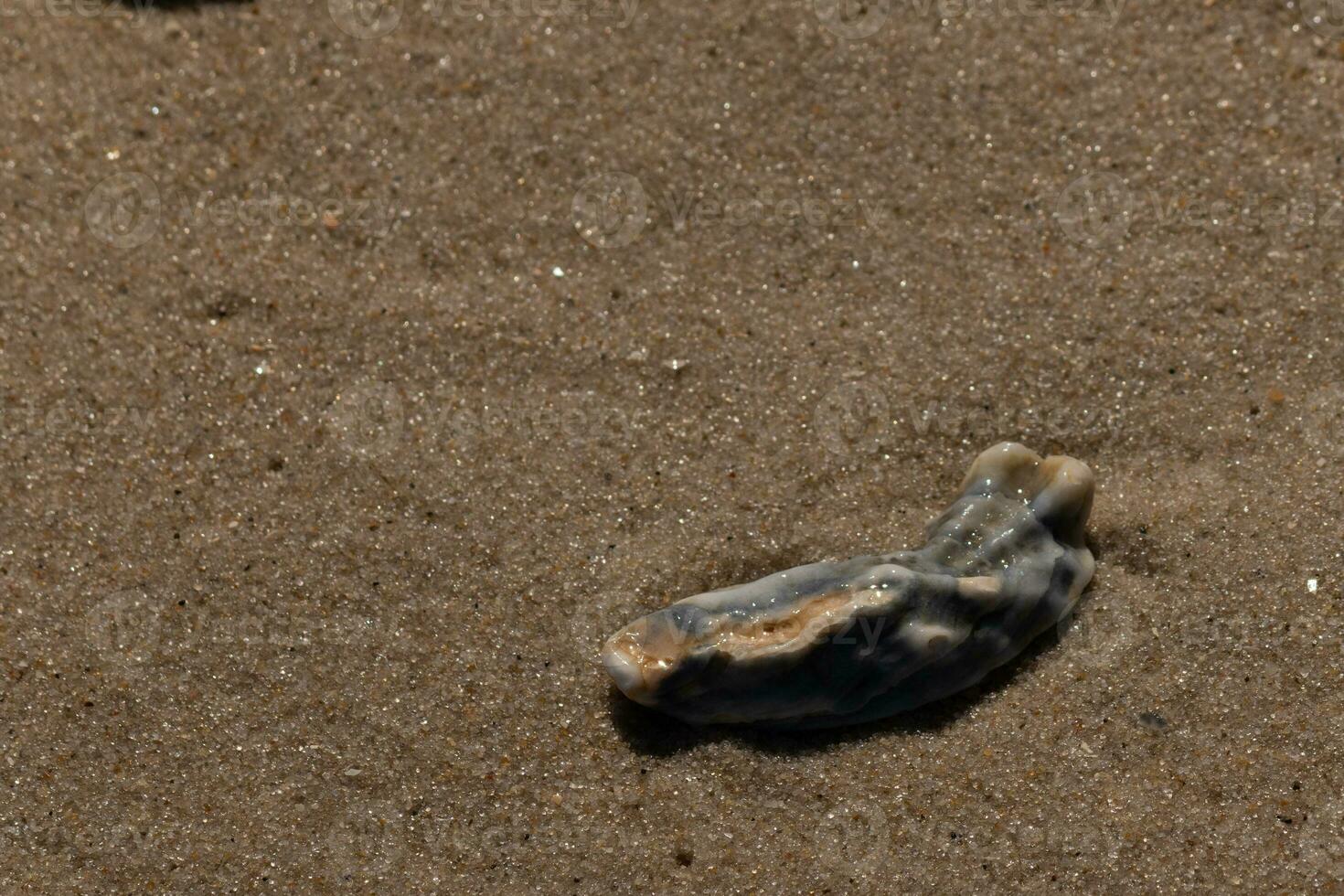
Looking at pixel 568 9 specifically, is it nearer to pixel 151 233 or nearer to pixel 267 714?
pixel 151 233

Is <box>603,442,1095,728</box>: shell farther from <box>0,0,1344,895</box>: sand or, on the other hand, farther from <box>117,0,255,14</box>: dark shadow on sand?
<box>117,0,255,14</box>: dark shadow on sand

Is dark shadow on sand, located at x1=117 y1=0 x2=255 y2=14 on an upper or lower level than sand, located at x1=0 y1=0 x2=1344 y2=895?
upper

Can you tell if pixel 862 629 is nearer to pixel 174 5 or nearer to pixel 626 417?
pixel 626 417

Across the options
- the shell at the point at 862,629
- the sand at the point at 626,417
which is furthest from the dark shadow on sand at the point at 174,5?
the shell at the point at 862,629

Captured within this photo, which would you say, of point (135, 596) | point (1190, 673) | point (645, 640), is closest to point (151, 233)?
point (135, 596)

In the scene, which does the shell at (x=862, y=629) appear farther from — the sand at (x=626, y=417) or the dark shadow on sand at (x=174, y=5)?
the dark shadow on sand at (x=174, y=5)

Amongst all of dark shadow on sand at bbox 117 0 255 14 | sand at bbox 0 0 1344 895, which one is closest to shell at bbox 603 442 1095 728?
sand at bbox 0 0 1344 895

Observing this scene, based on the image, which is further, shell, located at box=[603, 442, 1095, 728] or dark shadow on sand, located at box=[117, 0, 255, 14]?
dark shadow on sand, located at box=[117, 0, 255, 14]

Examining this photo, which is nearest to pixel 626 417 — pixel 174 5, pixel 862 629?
pixel 862 629
